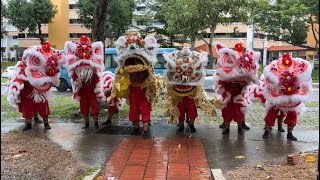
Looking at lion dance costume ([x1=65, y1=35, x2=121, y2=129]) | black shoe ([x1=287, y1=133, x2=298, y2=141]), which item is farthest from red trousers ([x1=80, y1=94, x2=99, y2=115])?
black shoe ([x1=287, y1=133, x2=298, y2=141])

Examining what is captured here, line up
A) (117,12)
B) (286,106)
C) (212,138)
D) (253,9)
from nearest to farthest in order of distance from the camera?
(286,106)
(212,138)
(253,9)
(117,12)

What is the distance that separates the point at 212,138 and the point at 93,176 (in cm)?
346

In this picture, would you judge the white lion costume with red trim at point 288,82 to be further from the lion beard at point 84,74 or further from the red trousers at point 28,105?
the red trousers at point 28,105

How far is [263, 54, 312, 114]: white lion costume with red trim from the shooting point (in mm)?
7484

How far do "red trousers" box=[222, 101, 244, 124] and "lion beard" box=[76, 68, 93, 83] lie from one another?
2.86 meters

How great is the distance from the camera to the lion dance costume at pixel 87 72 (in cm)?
826

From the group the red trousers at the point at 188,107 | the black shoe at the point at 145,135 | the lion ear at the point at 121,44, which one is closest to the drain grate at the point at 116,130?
the black shoe at the point at 145,135

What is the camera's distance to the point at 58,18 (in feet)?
100

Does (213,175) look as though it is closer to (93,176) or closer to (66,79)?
(93,176)

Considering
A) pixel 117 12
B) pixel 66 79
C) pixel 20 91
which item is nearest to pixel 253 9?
pixel 66 79

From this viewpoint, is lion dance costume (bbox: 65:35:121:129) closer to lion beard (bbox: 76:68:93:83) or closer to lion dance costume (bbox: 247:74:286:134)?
lion beard (bbox: 76:68:93:83)

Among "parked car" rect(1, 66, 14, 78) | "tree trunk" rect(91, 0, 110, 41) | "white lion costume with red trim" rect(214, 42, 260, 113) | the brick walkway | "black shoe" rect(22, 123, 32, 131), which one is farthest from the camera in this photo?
"tree trunk" rect(91, 0, 110, 41)

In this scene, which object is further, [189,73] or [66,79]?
[66,79]

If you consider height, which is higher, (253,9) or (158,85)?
(253,9)
